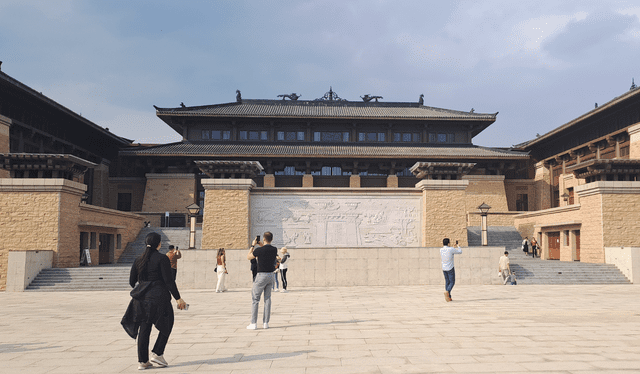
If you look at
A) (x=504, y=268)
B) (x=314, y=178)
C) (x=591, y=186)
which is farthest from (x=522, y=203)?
(x=504, y=268)

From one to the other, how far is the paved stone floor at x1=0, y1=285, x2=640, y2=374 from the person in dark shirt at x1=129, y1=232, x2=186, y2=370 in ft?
0.88

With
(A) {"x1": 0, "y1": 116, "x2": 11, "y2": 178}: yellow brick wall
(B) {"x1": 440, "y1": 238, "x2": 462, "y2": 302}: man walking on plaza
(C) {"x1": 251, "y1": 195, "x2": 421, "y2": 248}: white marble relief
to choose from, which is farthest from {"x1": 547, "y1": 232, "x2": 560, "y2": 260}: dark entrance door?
(A) {"x1": 0, "y1": 116, "x2": 11, "y2": 178}: yellow brick wall

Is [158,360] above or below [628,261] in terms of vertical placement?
below

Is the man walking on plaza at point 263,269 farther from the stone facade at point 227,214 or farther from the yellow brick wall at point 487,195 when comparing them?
the yellow brick wall at point 487,195

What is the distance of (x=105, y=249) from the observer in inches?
914

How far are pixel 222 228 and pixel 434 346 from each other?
640 inches

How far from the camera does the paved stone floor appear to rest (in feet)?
17.6

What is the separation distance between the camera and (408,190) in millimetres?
22016

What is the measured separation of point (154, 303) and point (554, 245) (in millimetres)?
24339

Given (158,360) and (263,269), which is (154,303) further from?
(263,269)

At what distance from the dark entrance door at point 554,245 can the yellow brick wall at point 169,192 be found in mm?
21675

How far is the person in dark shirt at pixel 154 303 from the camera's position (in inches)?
205

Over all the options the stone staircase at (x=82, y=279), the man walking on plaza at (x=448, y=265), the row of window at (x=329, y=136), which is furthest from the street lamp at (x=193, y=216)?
the man walking on plaza at (x=448, y=265)

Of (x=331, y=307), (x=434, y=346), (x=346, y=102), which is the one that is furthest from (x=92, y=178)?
(x=434, y=346)
